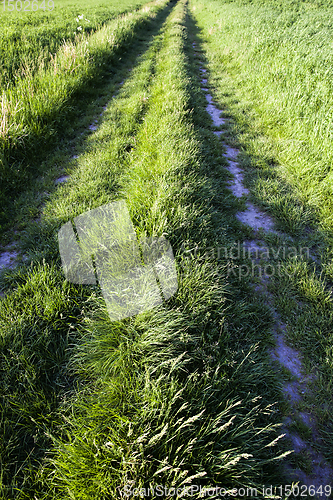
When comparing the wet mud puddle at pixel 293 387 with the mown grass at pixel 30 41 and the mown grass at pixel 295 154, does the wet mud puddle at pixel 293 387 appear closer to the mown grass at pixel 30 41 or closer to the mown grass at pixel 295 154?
Answer: the mown grass at pixel 295 154

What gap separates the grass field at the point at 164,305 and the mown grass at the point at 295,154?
0.03 meters

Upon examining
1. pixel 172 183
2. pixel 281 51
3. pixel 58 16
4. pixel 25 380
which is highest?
pixel 58 16

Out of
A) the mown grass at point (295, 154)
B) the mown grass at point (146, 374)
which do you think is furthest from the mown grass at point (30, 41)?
the mown grass at point (295, 154)

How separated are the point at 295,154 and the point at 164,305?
4.12 metres

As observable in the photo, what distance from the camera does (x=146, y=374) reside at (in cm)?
169

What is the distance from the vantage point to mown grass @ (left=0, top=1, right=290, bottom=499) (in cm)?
144

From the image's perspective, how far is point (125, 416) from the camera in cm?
159

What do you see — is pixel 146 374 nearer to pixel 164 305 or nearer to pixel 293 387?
pixel 164 305

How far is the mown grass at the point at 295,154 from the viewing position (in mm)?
2547

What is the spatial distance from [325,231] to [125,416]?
3.42m

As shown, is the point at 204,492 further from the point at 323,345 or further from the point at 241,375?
the point at 323,345

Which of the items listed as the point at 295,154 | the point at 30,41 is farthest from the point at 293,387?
the point at 30,41

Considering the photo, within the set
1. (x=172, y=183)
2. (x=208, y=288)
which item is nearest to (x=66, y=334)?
(x=208, y=288)

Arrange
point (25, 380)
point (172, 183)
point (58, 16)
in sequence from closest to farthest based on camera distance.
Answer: point (25, 380), point (172, 183), point (58, 16)
